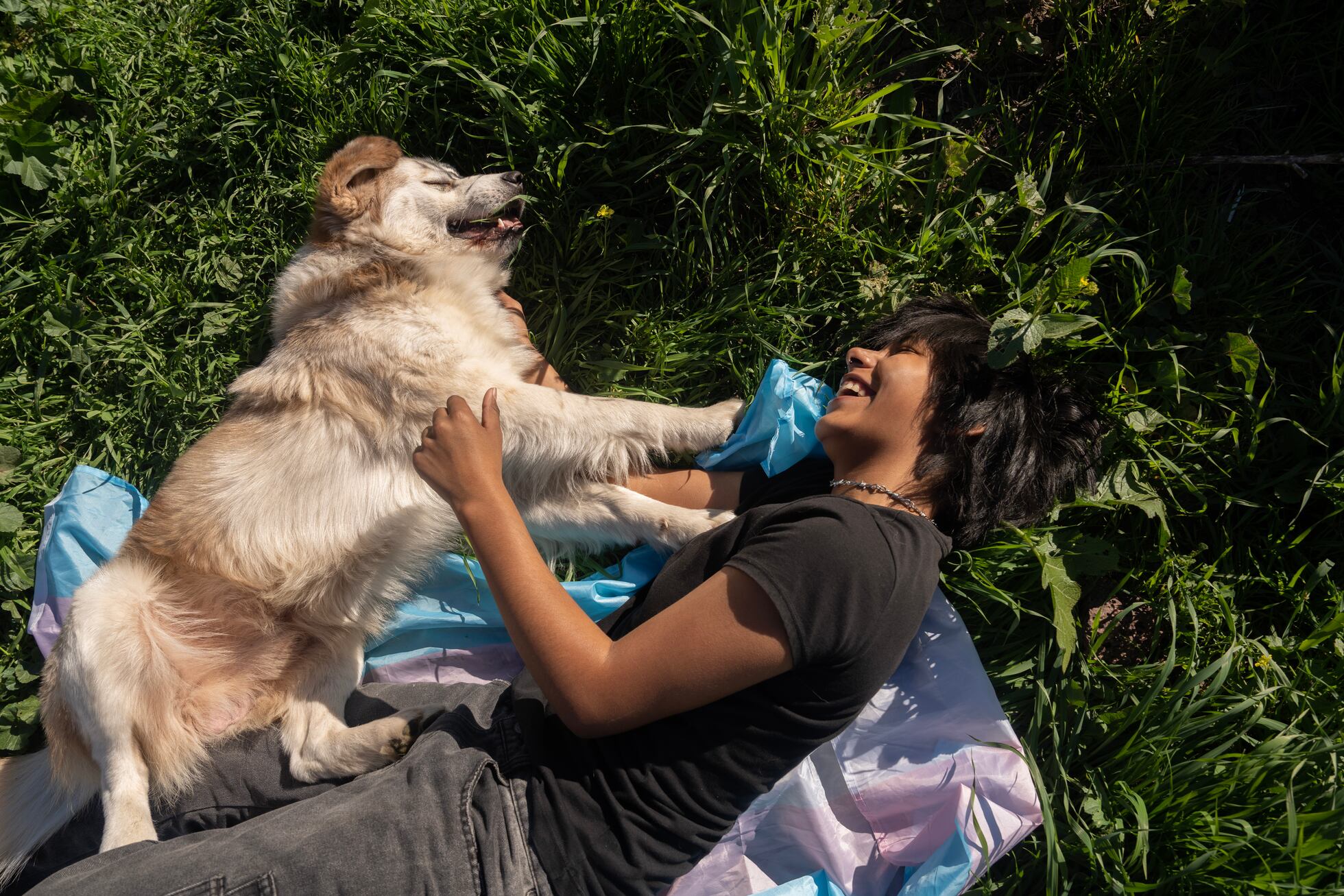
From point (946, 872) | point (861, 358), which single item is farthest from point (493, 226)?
point (946, 872)

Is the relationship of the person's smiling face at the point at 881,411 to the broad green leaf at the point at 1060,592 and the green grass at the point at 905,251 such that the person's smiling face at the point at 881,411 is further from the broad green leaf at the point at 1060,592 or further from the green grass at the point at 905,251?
the broad green leaf at the point at 1060,592

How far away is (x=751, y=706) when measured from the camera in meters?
2.19

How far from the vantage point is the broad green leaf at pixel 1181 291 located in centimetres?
312

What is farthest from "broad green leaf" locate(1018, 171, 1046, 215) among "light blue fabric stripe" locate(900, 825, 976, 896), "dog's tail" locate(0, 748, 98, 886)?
"dog's tail" locate(0, 748, 98, 886)

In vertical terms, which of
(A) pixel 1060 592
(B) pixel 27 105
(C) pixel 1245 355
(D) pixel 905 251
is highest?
(B) pixel 27 105

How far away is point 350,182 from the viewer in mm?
3293

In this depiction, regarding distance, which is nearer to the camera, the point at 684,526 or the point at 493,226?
the point at 684,526

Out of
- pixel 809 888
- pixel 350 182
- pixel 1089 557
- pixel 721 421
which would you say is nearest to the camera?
pixel 809 888

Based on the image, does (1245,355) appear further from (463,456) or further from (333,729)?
(333,729)

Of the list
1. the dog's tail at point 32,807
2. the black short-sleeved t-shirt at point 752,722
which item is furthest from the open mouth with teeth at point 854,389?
the dog's tail at point 32,807

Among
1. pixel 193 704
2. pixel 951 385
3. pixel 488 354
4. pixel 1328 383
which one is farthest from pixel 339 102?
pixel 1328 383

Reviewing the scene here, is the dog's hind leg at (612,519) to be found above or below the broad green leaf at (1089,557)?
above

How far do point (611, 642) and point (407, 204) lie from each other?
2.22 m

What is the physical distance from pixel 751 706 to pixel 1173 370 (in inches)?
92.1
